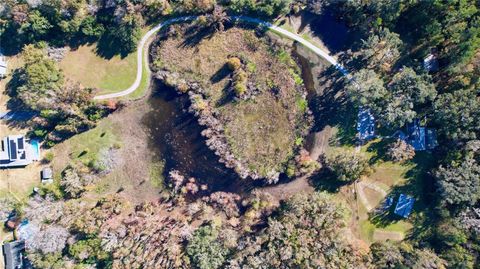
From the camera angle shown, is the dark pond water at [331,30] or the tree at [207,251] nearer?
the tree at [207,251]

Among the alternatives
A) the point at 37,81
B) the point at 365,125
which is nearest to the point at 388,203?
the point at 365,125

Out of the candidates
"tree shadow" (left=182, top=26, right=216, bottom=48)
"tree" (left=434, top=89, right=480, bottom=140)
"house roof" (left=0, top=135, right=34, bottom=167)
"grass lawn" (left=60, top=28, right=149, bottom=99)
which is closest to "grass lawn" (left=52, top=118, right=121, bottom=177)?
"house roof" (left=0, top=135, right=34, bottom=167)

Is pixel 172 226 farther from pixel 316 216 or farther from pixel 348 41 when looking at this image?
pixel 348 41

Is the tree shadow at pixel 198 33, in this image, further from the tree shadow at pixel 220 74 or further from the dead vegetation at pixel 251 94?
the tree shadow at pixel 220 74

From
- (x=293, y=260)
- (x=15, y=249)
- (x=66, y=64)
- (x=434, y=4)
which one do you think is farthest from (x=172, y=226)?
(x=434, y=4)

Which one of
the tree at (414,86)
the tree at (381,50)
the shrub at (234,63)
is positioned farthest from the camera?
the shrub at (234,63)

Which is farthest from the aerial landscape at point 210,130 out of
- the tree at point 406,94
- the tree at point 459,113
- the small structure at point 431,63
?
the tree at point 459,113
